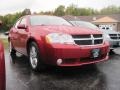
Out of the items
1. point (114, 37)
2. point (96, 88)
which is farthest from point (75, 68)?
point (114, 37)

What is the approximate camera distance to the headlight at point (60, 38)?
19.1 feet

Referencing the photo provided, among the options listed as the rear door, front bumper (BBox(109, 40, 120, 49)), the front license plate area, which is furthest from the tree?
the front license plate area

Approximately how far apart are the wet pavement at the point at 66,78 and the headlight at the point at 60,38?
2.61 ft

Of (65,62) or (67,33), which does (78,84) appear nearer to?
(65,62)

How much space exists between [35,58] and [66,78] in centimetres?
100

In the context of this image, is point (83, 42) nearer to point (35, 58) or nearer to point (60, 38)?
point (60, 38)

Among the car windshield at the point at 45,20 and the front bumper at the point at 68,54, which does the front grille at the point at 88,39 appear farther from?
the car windshield at the point at 45,20

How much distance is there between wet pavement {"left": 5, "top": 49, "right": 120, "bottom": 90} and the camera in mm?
5168

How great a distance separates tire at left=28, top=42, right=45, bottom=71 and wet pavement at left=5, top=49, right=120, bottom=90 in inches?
5.4

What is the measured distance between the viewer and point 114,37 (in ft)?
32.6

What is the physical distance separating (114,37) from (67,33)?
14.5ft

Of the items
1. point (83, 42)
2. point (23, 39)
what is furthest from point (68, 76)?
point (23, 39)

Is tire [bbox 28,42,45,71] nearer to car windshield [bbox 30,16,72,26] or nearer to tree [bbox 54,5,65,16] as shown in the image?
→ car windshield [bbox 30,16,72,26]

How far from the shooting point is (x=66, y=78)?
582 cm
